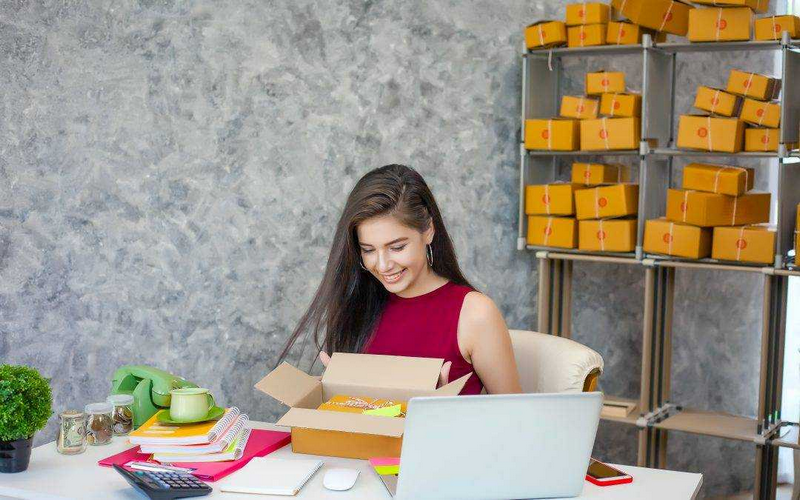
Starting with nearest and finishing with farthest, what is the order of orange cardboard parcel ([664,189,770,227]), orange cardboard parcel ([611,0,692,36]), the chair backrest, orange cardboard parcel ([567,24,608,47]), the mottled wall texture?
the chair backrest
the mottled wall texture
orange cardboard parcel ([664,189,770,227])
orange cardboard parcel ([611,0,692,36])
orange cardboard parcel ([567,24,608,47])

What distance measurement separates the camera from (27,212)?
292cm

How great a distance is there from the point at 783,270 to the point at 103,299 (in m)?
2.46

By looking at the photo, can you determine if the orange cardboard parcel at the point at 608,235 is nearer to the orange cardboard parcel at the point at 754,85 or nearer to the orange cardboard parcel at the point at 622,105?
the orange cardboard parcel at the point at 622,105

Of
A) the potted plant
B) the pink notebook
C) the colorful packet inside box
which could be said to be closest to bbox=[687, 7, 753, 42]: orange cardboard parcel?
the colorful packet inside box

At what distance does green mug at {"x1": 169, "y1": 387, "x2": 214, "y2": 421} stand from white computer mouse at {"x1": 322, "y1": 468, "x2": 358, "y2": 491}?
0.36 m

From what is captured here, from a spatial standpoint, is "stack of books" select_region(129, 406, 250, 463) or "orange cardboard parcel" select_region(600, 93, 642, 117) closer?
"stack of books" select_region(129, 406, 250, 463)

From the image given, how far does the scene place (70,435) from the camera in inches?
75.9

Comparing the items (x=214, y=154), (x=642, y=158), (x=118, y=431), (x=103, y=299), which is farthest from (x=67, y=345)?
(x=642, y=158)

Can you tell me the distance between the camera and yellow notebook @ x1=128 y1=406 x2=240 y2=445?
6.20ft

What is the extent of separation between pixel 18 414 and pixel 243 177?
67.2 inches

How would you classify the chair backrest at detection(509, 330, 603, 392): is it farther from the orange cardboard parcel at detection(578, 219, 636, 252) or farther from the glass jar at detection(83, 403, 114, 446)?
the orange cardboard parcel at detection(578, 219, 636, 252)

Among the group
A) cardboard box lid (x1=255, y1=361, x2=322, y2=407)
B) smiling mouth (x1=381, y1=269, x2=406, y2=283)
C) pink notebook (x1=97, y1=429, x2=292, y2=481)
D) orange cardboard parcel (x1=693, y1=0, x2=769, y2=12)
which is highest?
orange cardboard parcel (x1=693, y1=0, x2=769, y2=12)

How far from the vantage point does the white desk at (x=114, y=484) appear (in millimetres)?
1712

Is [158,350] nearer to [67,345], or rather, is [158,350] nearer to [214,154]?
[67,345]
